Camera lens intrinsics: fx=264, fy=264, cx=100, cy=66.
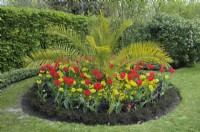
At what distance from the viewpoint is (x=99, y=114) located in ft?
14.5

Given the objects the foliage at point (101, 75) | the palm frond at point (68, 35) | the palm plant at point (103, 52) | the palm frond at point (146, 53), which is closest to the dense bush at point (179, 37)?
the foliage at point (101, 75)

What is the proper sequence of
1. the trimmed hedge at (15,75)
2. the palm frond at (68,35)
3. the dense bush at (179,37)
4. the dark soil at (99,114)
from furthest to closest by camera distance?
the dense bush at (179,37) < the trimmed hedge at (15,75) < the palm frond at (68,35) < the dark soil at (99,114)

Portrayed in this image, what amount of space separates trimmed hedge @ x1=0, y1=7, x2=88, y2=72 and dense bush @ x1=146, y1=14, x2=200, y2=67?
356 centimetres

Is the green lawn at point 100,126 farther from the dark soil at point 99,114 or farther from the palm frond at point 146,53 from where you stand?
the palm frond at point 146,53

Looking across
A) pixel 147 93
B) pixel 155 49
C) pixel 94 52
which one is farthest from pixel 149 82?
pixel 94 52

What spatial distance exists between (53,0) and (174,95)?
36.3ft

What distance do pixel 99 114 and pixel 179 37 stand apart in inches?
234

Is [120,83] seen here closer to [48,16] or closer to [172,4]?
[48,16]

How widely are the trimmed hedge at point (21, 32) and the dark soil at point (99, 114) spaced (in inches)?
106

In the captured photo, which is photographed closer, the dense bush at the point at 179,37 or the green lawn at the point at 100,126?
the green lawn at the point at 100,126

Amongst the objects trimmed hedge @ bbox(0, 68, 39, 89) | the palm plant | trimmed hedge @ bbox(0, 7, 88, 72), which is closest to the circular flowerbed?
the palm plant

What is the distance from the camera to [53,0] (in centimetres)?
1505

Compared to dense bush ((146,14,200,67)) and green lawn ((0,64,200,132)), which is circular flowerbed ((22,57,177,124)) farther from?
dense bush ((146,14,200,67))

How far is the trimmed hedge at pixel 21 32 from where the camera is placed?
7324 millimetres
